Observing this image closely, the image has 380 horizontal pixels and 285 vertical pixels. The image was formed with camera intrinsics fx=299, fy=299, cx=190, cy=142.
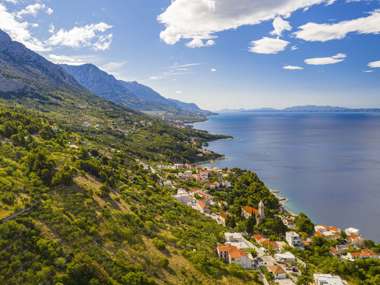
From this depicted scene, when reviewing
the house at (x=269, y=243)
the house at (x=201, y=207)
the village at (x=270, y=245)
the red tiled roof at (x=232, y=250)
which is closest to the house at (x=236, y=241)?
the village at (x=270, y=245)

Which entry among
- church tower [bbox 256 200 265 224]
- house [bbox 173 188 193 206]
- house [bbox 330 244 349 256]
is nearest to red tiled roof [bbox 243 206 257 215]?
church tower [bbox 256 200 265 224]

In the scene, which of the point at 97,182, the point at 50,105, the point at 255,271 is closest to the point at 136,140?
the point at 50,105

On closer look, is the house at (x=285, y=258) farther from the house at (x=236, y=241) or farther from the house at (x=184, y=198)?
the house at (x=184, y=198)

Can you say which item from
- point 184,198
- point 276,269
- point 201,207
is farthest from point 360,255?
point 184,198

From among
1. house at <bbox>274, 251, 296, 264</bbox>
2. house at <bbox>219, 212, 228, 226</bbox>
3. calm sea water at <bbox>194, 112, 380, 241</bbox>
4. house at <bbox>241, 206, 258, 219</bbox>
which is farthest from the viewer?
calm sea water at <bbox>194, 112, 380, 241</bbox>

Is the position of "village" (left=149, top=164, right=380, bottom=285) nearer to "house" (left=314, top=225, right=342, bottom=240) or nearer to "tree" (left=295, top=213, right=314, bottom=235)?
"house" (left=314, top=225, right=342, bottom=240)

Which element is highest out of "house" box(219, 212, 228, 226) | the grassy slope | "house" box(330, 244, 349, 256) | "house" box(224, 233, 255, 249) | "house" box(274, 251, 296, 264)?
the grassy slope

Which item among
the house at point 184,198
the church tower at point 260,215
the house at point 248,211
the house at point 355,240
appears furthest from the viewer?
the house at point 184,198
